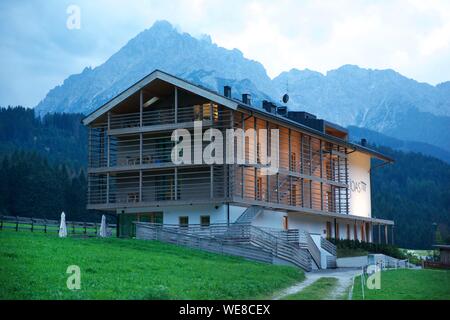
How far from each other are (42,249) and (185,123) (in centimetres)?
1974

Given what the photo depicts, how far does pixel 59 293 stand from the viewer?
1681 cm

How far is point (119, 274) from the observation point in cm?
2152

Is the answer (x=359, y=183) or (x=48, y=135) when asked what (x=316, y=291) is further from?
(x=48, y=135)

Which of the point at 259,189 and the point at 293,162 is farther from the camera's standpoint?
the point at 293,162

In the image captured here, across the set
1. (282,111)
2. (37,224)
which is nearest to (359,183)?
(282,111)

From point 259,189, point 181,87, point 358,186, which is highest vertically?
point 181,87

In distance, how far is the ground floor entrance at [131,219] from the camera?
47.0 meters

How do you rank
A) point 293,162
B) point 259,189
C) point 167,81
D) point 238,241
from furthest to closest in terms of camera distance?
point 293,162 < point 259,189 < point 167,81 < point 238,241

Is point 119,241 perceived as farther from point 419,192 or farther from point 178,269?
point 419,192

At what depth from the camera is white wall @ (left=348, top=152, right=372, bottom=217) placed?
62.5 m

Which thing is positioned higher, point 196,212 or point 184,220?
point 196,212

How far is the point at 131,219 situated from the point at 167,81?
387 inches

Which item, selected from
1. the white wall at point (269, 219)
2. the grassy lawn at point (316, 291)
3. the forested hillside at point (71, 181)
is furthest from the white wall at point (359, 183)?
the forested hillside at point (71, 181)

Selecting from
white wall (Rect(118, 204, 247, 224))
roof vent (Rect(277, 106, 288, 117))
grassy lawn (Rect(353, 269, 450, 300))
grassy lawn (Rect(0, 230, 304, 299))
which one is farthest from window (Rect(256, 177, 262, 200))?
grassy lawn (Rect(353, 269, 450, 300))
